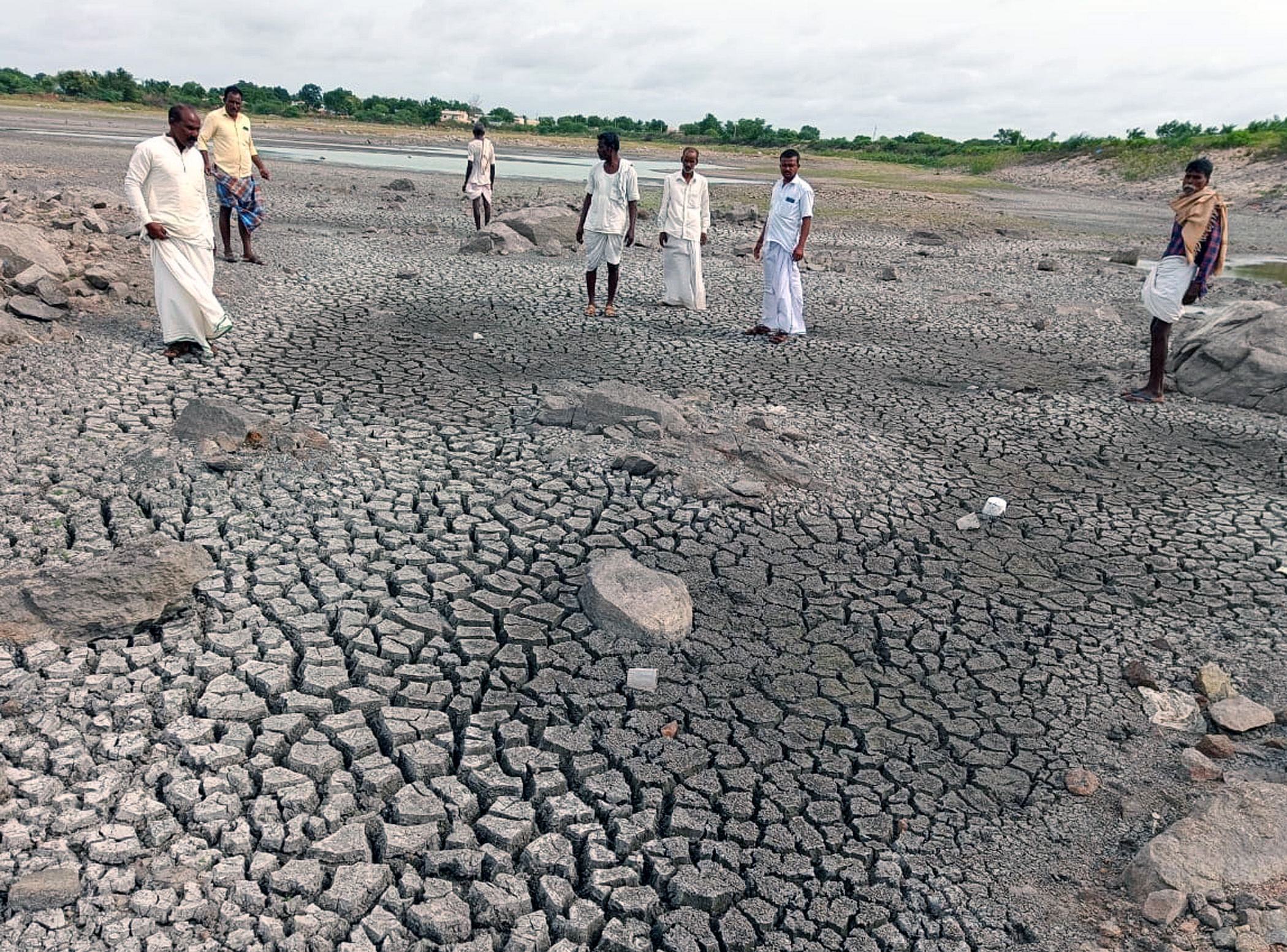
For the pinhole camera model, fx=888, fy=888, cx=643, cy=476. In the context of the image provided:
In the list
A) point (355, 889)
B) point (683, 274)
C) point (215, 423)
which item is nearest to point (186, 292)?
point (215, 423)

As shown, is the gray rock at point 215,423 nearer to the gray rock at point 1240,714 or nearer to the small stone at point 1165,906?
the small stone at point 1165,906

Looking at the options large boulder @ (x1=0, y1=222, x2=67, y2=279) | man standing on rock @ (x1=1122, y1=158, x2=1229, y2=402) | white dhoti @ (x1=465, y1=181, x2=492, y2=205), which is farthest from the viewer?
white dhoti @ (x1=465, y1=181, x2=492, y2=205)

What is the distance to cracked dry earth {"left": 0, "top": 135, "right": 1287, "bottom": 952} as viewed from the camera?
9.23 feet

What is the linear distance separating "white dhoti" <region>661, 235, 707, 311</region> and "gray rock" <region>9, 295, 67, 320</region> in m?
6.18

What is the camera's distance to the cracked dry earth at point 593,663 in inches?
111

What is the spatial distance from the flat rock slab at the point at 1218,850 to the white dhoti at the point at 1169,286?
5670mm

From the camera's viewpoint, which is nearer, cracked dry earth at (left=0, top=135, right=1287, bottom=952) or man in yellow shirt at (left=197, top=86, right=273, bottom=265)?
cracked dry earth at (left=0, top=135, right=1287, bottom=952)

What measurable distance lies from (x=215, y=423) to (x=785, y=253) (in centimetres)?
592

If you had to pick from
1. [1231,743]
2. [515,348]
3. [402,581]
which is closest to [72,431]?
[402,581]

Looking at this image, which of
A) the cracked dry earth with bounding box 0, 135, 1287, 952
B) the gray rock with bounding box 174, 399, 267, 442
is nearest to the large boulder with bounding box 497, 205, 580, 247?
the cracked dry earth with bounding box 0, 135, 1287, 952

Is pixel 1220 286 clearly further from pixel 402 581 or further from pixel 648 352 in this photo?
pixel 402 581

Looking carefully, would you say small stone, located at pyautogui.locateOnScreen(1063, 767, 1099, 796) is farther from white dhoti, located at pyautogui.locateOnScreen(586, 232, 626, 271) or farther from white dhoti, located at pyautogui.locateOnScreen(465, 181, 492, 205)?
white dhoti, located at pyautogui.locateOnScreen(465, 181, 492, 205)

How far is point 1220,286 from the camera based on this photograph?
1416 centimetres

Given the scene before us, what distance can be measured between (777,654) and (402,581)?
1868mm
